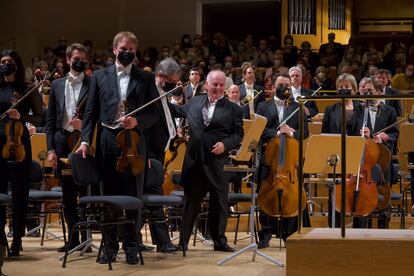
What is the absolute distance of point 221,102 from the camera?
6.25m

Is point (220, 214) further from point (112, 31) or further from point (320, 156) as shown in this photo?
point (112, 31)

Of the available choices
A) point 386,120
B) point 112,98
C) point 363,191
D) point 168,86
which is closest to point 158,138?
point 168,86

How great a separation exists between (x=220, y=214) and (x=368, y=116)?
58.2 inches

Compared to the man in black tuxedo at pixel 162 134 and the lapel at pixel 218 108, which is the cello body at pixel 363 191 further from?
the man in black tuxedo at pixel 162 134

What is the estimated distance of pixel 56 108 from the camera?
19.5ft

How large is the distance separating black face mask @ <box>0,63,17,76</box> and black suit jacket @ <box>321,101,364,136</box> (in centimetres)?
256

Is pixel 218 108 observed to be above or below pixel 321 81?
below

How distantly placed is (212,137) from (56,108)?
45.2 inches

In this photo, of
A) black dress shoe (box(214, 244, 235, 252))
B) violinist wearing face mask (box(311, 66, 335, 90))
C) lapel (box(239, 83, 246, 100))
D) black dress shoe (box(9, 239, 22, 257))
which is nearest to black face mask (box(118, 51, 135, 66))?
black dress shoe (box(9, 239, 22, 257))

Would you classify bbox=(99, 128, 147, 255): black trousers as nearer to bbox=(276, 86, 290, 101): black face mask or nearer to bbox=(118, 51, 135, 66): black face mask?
bbox=(118, 51, 135, 66): black face mask

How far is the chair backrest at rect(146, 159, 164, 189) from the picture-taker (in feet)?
19.1

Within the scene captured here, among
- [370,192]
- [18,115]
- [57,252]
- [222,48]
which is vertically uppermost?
[222,48]

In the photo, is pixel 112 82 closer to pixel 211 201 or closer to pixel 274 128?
pixel 211 201

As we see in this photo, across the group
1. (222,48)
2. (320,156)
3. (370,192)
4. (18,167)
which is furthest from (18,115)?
(222,48)
